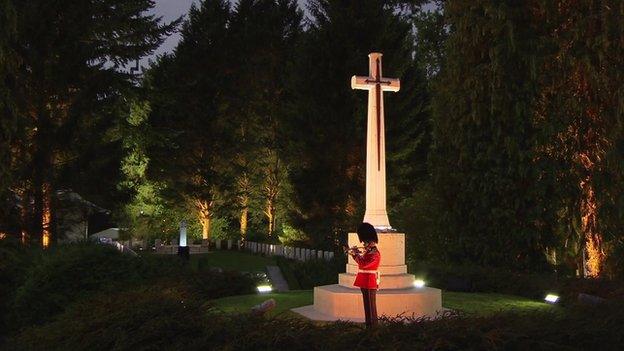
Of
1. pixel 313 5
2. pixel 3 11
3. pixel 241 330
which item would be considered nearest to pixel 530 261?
pixel 241 330

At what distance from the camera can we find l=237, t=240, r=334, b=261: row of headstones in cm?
2409

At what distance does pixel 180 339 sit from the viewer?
689 centimetres

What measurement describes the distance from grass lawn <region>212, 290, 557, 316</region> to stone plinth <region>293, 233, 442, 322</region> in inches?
44.0

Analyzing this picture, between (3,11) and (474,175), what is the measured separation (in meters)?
11.7

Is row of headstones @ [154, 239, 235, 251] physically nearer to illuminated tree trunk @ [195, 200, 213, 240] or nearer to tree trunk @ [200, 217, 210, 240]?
tree trunk @ [200, 217, 210, 240]

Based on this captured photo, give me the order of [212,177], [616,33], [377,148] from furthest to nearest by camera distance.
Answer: [212,177], [616,33], [377,148]

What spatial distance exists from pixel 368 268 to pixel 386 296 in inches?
97.9

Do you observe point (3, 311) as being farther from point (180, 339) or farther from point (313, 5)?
point (313, 5)

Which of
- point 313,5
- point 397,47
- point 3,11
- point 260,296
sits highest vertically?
point 313,5

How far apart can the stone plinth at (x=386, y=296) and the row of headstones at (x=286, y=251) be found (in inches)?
402

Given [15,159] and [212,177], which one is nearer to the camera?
[15,159]

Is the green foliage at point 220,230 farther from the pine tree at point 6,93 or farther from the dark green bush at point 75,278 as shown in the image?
the pine tree at point 6,93

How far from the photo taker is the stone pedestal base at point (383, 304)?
433 inches

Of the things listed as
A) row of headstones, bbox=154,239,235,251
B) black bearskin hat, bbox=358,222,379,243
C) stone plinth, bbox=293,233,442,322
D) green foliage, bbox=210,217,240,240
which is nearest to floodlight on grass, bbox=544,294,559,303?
stone plinth, bbox=293,233,442,322
